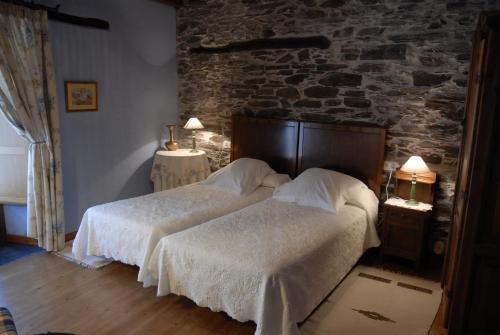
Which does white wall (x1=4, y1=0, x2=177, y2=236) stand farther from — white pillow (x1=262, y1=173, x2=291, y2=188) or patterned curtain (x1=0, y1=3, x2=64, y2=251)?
white pillow (x1=262, y1=173, x2=291, y2=188)

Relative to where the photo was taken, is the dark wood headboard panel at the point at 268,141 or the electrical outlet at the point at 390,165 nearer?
the electrical outlet at the point at 390,165

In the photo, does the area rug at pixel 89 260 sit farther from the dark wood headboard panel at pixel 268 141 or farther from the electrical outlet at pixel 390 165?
the electrical outlet at pixel 390 165

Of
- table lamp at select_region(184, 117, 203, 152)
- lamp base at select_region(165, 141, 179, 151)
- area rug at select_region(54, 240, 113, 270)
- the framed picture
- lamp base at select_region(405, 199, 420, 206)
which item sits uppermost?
the framed picture

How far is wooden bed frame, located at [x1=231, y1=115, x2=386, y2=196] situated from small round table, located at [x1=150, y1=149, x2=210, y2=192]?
466 mm

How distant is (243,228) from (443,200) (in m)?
2.02

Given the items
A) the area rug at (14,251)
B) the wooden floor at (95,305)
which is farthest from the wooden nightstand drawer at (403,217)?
the area rug at (14,251)

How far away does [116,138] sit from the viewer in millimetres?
4648

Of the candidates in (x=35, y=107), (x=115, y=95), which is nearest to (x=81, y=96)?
(x=115, y=95)

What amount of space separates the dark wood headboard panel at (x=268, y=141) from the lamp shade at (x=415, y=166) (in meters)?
1.27

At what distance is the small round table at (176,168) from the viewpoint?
484cm

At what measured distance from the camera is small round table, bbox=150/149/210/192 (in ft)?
15.9

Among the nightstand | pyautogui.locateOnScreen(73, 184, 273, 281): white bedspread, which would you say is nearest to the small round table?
pyautogui.locateOnScreen(73, 184, 273, 281): white bedspread

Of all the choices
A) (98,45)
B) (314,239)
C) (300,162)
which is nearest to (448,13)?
(300,162)

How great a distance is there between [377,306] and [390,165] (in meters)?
1.51
